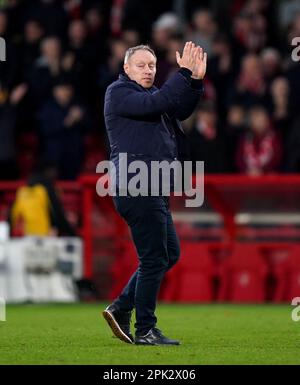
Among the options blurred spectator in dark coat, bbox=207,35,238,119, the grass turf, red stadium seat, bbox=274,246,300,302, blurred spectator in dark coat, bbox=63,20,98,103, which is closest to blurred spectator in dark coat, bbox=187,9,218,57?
blurred spectator in dark coat, bbox=207,35,238,119

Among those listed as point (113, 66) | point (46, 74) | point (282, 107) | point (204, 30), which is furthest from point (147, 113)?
point (204, 30)

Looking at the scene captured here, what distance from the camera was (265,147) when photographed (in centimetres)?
1805

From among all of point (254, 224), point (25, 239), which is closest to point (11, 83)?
point (25, 239)

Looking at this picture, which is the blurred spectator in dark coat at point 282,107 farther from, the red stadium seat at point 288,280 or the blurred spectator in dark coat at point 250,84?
the red stadium seat at point 288,280

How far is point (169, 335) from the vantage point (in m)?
11.2

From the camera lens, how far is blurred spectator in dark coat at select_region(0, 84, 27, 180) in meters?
19.3

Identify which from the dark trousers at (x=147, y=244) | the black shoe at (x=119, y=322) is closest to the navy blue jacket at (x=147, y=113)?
the dark trousers at (x=147, y=244)

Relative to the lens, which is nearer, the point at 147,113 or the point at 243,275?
the point at 147,113

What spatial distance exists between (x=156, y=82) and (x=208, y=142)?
144 centimetres

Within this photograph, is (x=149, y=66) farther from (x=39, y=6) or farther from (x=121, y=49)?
(x=39, y=6)

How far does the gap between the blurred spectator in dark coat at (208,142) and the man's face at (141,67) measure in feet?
26.7

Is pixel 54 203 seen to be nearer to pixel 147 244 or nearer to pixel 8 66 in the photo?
pixel 8 66

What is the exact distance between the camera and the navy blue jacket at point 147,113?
9.62 metres
